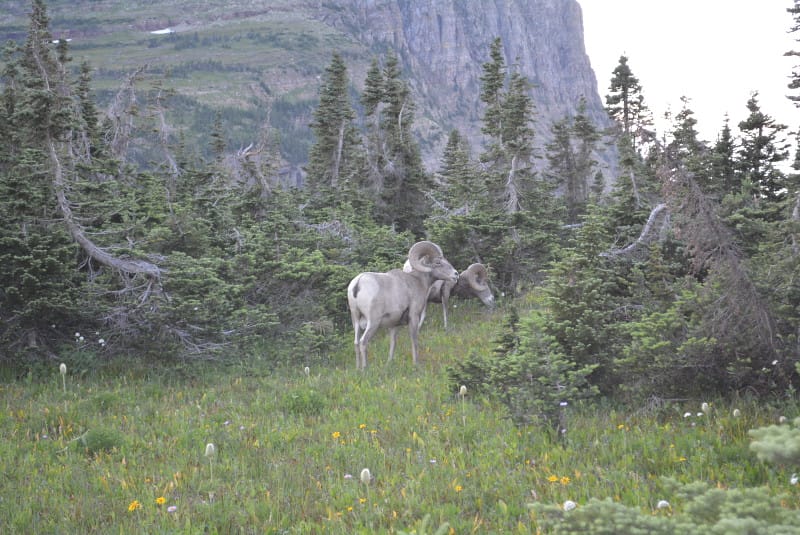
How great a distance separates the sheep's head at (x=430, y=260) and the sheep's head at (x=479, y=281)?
3482 mm

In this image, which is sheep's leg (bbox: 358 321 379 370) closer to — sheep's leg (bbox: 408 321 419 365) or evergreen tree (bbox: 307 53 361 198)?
sheep's leg (bbox: 408 321 419 365)

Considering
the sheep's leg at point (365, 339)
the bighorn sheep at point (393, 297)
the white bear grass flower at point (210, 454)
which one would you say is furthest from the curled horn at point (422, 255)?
the white bear grass flower at point (210, 454)

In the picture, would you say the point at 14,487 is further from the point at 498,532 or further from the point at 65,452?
the point at 498,532

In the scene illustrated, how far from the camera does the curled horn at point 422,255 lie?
12836 millimetres

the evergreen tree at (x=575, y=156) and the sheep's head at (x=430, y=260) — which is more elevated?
the evergreen tree at (x=575, y=156)

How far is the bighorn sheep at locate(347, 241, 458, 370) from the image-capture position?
38.3ft

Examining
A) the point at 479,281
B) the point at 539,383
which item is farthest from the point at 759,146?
the point at 539,383

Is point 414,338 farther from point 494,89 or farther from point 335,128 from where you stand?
point 494,89

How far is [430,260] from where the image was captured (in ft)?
43.4

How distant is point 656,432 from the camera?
651 cm

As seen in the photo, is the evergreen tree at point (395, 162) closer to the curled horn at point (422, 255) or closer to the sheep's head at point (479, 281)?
the sheep's head at point (479, 281)

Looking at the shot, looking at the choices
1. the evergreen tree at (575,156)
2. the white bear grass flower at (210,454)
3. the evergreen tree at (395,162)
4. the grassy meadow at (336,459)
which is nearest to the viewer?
the grassy meadow at (336,459)

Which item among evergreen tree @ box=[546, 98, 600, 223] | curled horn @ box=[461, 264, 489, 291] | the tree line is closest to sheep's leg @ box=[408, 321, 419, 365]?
the tree line

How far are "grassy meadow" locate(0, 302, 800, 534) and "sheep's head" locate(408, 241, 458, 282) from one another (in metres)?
3.82
